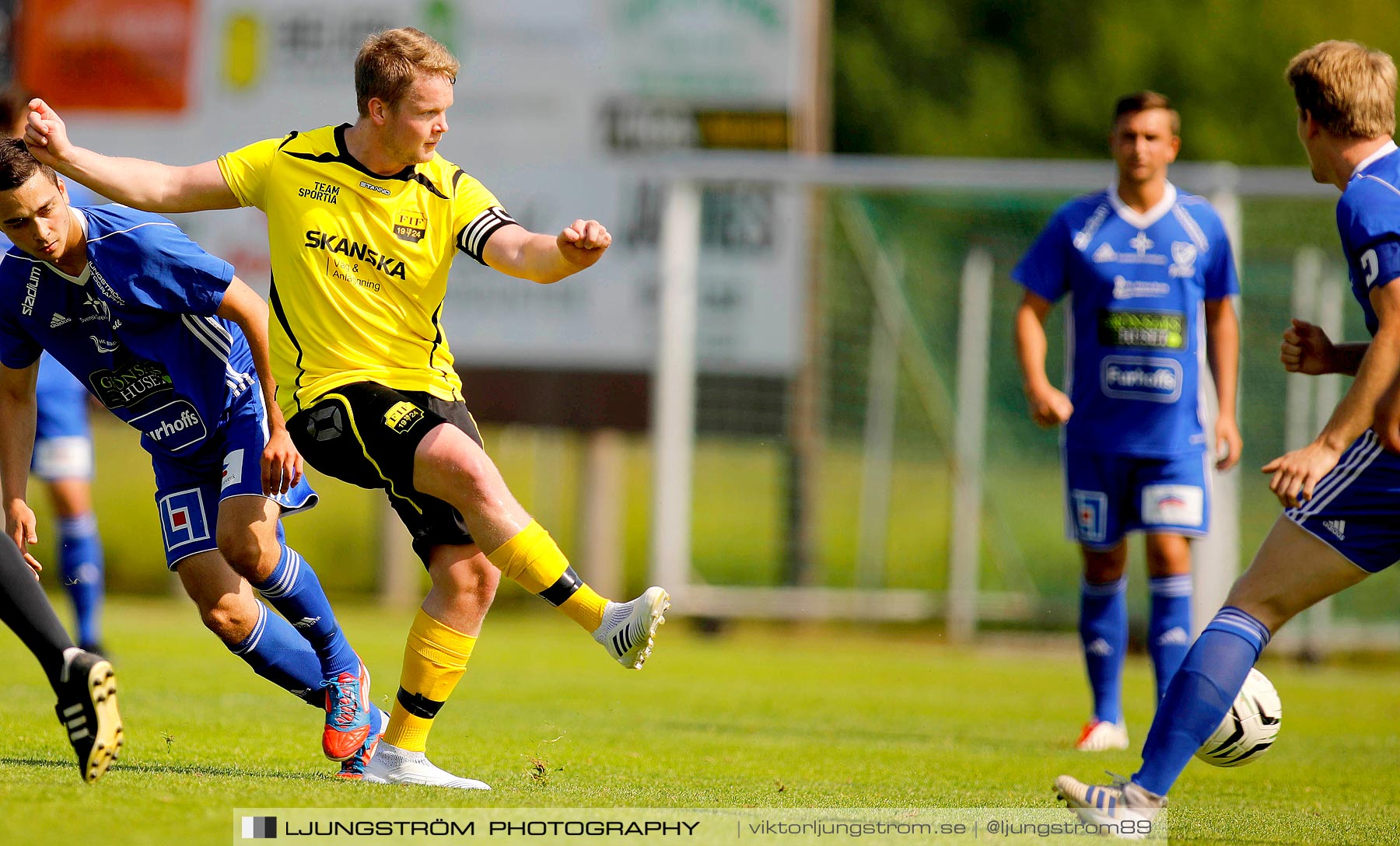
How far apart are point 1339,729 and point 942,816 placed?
368 cm

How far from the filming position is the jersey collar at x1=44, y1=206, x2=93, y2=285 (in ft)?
14.7

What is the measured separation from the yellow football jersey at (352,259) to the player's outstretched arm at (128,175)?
61 mm

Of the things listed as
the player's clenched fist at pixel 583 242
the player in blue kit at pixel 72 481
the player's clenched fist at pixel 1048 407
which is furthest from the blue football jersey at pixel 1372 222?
the player in blue kit at pixel 72 481

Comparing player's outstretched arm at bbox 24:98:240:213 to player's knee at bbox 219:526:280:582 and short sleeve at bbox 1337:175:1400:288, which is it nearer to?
player's knee at bbox 219:526:280:582

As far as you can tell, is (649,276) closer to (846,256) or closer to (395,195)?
(846,256)

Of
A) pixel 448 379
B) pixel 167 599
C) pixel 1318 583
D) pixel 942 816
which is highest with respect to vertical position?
pixel 448 379

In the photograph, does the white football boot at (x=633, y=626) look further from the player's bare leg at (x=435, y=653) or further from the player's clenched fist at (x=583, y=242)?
the player's clenched fist at (x=583, y=242)

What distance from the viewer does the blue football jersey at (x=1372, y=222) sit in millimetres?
3742

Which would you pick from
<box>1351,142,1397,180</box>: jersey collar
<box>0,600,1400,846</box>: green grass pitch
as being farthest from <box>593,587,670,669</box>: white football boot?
<box>1351,142,1397,180</box>: jersey collar

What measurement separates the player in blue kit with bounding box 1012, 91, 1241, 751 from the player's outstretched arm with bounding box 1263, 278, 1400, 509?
2.22m

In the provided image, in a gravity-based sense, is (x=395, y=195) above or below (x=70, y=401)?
above

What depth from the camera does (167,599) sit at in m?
13.1

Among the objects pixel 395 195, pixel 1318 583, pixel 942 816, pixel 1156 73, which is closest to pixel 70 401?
pixel 395 195

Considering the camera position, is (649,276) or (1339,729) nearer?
(1339,729)
